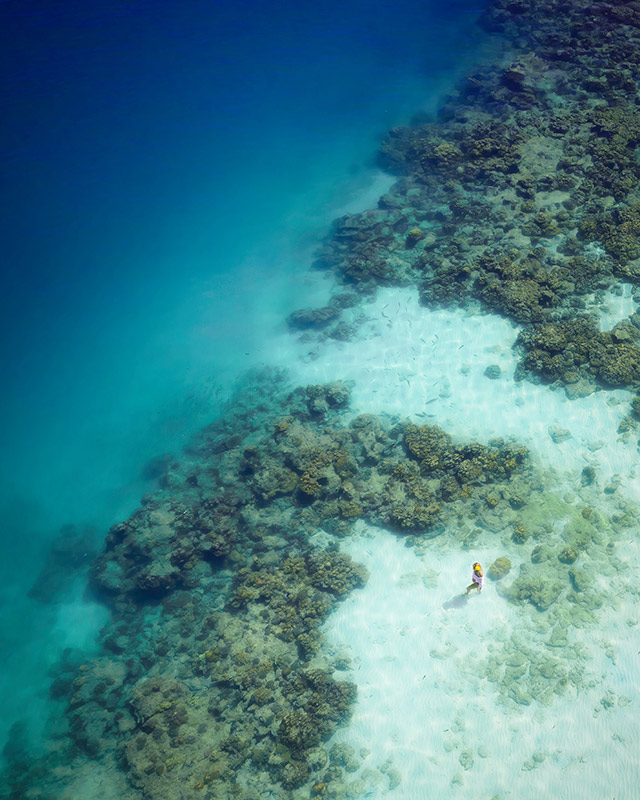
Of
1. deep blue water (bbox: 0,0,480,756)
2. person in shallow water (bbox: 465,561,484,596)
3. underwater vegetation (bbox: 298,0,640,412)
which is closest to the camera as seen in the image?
person in shallow water (bbox: 465,561,484,596)

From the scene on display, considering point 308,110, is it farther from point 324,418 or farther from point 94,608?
point 94,608

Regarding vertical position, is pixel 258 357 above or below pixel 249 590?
above

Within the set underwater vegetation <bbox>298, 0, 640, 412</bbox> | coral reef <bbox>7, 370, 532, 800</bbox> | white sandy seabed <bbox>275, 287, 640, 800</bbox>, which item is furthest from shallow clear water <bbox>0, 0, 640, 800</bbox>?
underwater vegetation <bbox>298, 0, 640, 412</bbox>

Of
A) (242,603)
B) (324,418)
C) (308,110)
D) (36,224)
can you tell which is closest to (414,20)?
(308,110)

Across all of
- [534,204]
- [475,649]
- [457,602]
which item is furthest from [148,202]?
[475,649]

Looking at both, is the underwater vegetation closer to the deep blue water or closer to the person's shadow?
the deep blue water

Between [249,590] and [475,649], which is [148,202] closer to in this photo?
[249,590]

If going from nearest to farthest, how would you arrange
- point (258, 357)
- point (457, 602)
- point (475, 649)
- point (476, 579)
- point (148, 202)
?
1. point (475, 649)
2. point (476, 579)
3. point (457, 602)
4. point (258, 357)
5. point (148, 202)
